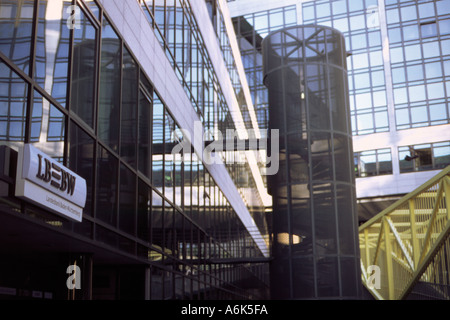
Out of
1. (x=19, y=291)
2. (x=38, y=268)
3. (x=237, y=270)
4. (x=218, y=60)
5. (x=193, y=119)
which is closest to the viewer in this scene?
(x=19, y=291)

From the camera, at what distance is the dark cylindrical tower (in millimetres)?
26594

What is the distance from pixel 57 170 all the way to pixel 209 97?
2046 centimetres

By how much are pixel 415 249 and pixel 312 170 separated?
5.45m

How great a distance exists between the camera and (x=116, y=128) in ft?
49.9

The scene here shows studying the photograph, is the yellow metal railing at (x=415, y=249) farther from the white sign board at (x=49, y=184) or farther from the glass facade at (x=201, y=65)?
the white sign board at (x=49, y=184)

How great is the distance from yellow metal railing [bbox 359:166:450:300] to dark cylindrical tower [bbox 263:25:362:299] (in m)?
2.71

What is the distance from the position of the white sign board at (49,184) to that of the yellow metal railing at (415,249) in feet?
42.9

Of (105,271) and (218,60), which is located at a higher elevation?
(218,60)

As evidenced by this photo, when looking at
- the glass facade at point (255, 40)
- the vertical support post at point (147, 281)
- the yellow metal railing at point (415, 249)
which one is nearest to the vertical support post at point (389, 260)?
the yellow metal railing at point (415, 249)
